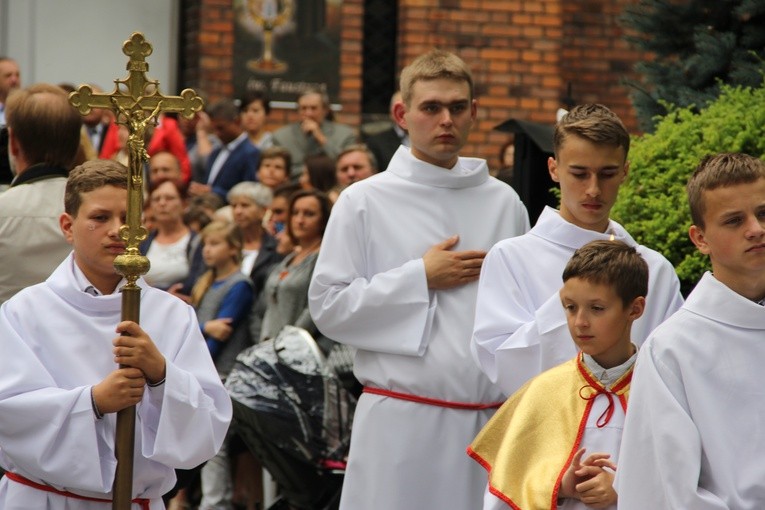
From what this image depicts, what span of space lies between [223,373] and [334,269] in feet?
9.83

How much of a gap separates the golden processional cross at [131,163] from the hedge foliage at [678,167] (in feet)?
7.78

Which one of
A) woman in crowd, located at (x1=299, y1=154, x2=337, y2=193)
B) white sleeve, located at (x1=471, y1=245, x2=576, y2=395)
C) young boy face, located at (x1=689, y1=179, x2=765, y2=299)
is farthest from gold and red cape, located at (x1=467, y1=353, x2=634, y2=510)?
woman in crowd, located at (x1=299, y1=154, x2=337, y2=193)

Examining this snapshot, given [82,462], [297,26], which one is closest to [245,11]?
[297,26]

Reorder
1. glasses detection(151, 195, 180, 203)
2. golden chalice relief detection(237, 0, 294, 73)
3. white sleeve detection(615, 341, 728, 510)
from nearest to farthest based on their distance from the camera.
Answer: white sleeve detection(615, 341, 728, 510)
glasses detection(151, 195, 180, 203)
golden chalice relief detection(237, 0, 294, 73)

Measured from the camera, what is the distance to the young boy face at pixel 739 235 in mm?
4023

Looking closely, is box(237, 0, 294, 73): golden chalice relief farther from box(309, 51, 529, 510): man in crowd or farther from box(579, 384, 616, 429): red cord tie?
box(579, 384, 616, 429): red cord tie

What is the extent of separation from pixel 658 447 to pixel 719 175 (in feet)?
2.59

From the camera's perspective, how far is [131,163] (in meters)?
4.41

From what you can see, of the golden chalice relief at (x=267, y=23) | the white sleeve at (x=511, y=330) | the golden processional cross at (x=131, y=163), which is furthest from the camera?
the golden chalice relief at (x=267, y=23)

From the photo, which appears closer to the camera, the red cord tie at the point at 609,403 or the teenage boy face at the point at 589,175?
the red cord tie at the point at 609,403

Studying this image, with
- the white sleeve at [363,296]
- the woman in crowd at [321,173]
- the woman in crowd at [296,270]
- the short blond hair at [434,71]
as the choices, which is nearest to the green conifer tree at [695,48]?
the short blond hair at [434,71]

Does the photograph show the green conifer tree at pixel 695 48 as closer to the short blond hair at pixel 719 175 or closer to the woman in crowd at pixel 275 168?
the short blond hair at pixel 719 175

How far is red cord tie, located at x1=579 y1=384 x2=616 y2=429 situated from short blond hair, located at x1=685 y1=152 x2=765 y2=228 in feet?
2.08

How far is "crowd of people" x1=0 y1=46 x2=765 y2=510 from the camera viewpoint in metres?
4.02
